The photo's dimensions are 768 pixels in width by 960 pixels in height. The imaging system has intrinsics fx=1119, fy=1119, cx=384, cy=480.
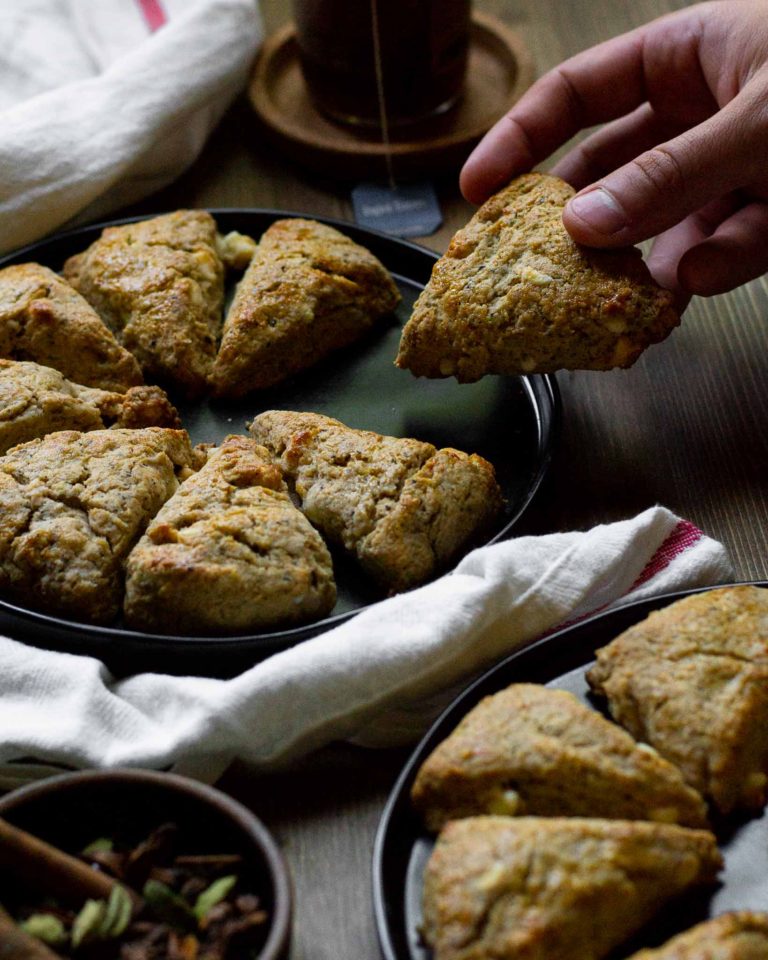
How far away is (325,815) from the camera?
6.51 ft

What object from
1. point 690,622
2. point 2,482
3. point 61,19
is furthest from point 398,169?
point 690,622

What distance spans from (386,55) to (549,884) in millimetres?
2511

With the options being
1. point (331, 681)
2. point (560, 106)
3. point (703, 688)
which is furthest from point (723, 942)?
point (560, 106)

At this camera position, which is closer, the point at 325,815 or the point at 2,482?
the point at 325,815

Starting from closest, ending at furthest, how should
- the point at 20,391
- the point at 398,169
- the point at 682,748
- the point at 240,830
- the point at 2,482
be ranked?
the point at 240,830, the point at 682,748, the point at 2,482, the point at 20,391, the point at 398,169

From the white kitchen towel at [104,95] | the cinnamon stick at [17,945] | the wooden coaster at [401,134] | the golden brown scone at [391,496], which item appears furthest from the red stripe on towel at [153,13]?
the cinnamon stick at [17,945]

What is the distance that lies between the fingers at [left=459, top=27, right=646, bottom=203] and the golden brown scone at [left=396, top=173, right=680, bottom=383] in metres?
0.34

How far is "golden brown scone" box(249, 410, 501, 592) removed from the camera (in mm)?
2211

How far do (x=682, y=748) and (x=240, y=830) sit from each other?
2.27ft

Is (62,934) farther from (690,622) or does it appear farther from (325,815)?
(690,622)

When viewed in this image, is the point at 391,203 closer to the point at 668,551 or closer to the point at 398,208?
the point at 398,208

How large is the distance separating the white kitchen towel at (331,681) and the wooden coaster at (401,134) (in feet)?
5.74

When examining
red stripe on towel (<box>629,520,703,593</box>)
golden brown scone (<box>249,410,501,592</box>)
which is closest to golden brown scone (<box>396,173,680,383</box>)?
golden brown scone (<box>249,410,501,592</box>)

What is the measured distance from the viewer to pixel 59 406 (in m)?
2.45
